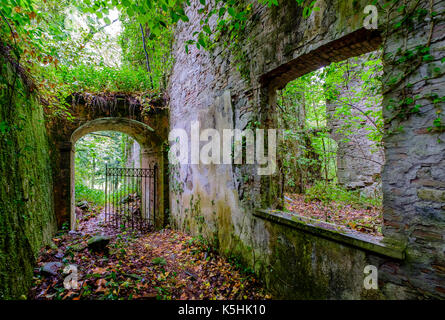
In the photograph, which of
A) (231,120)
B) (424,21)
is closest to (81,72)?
(231,120)

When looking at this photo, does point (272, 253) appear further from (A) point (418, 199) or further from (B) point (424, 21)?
(B) point (424, 21)

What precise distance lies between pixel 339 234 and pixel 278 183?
3.84 ft

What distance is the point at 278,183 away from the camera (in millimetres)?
2990

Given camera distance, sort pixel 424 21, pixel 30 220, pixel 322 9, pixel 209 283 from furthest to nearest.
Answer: pixel 209 283, pixel 30 220, pixel 322 9, pixel 424 21

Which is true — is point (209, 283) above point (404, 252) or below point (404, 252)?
below

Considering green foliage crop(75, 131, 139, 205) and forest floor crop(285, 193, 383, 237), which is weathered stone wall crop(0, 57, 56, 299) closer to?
forest floor crop(285, 193, 383, 237)

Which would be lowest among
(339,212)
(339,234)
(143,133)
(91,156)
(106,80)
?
(339,212)

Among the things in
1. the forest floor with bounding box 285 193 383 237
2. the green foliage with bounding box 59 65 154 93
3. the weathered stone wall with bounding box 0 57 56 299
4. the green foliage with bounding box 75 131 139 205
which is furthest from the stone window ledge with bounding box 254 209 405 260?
the green foliage with bounding box 75 131 139 205

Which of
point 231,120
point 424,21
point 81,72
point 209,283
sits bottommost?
point 209,283

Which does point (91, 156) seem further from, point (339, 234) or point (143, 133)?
point (339, 234)

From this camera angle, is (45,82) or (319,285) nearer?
(319,285)

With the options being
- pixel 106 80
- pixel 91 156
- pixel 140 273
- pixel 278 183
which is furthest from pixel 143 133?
pixel 91 156

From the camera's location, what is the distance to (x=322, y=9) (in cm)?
210
